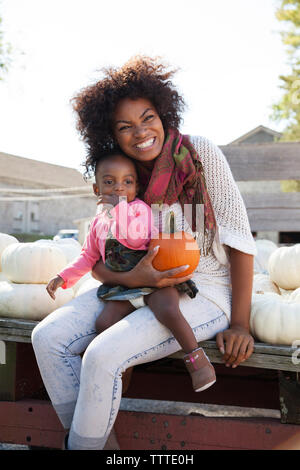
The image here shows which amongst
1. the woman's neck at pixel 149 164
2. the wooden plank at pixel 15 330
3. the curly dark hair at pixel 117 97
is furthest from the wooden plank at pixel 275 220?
the wooden plank at pixel 15 330

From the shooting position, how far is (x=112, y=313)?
2096 millimetres

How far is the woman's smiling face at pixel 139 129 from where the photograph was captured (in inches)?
91.3

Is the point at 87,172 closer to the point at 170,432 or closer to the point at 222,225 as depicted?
the point at 222,225

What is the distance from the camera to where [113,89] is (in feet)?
7.92

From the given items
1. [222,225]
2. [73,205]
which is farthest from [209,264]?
[73,205]

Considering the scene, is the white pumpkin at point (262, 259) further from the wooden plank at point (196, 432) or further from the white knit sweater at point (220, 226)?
the wooden plank at point (196, 432)

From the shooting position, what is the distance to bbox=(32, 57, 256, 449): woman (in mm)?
1861

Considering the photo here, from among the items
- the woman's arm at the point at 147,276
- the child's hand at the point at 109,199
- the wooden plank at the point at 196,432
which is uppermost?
the child's hand at the point at 109,199

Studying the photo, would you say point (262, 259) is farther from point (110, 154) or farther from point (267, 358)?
point (267, 358)

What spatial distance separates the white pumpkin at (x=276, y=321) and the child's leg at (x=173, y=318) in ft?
1.37

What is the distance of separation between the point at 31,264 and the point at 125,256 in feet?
2.61

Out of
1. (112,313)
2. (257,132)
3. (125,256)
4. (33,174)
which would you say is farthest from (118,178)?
(257,132)

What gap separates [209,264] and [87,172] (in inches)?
34.8
